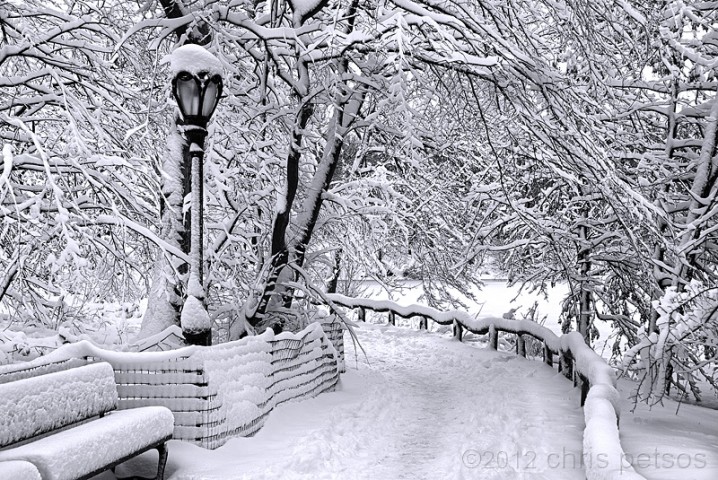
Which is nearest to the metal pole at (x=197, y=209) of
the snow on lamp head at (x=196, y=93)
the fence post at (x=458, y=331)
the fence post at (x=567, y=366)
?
the snow on lamp head at (x=196, y=93)

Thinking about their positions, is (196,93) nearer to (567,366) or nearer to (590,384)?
(590,384)

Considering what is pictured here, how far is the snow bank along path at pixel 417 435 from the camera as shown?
6590 millimetres

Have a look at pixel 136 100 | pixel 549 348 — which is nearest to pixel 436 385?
pixel 549 348

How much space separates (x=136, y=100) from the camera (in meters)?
9.41

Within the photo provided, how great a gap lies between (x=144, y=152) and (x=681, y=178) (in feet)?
28.1

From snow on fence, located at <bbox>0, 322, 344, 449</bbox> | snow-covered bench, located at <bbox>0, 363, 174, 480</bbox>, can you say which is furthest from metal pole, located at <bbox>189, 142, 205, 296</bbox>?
snow-covered bench, located at <bbox>0, 363, 174, 480</bbox>

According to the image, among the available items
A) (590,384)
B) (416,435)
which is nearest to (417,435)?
(416,435)

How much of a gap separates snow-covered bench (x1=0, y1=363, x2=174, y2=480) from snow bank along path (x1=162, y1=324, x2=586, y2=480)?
28.4 inches

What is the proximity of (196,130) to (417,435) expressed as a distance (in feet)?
14.6

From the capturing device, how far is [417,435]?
8.57m

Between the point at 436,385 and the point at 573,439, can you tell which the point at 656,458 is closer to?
the point at 573,439

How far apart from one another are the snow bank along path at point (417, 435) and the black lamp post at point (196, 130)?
4.84 feet

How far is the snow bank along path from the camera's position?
6590 millimetres

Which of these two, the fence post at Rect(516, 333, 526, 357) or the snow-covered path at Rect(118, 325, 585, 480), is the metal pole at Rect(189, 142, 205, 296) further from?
the fence post at Rect(516, 333, 526, 357)
